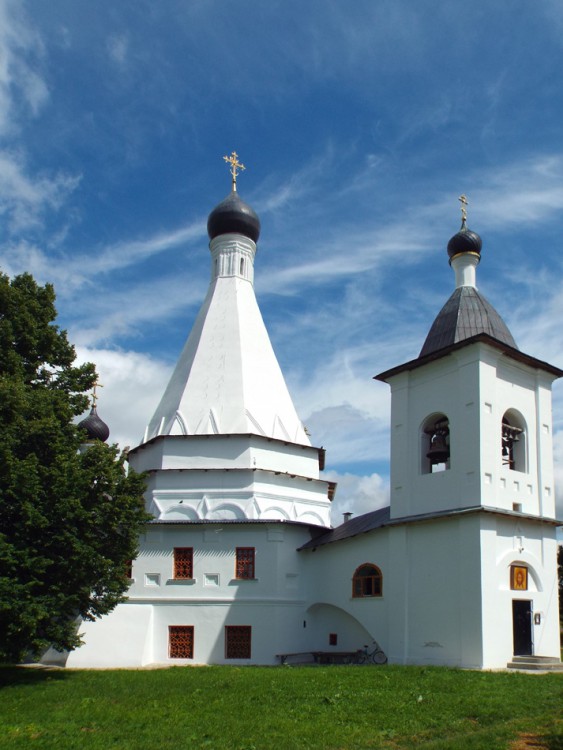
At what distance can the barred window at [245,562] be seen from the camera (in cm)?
1952

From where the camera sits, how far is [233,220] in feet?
84.5

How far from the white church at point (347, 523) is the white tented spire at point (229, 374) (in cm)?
6

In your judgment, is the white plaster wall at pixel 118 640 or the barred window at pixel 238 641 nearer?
the white plaster wall at pixel 118 640

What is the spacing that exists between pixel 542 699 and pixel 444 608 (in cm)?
500

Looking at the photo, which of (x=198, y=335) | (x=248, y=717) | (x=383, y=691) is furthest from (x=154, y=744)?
(x=198, y=335)

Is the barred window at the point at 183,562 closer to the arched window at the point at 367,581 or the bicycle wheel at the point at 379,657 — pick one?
the arched window at the point at 367,581

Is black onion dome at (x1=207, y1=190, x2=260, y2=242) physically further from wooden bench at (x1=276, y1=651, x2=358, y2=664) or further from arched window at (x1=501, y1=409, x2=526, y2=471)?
wooden bench at (x1=276, y1=651, x2=358, y2=664)

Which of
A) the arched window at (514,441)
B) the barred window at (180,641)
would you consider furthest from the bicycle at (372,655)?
the arched window at (514,441)

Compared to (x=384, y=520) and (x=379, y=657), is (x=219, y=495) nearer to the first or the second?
(x=384, y=520)

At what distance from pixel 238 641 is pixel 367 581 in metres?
3.86

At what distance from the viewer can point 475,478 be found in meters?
15.4

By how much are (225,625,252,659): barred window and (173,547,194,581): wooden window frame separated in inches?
68.9

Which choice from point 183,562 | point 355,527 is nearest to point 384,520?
point 355,527

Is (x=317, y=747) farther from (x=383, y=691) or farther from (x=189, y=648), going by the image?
(x=189, y=648)
